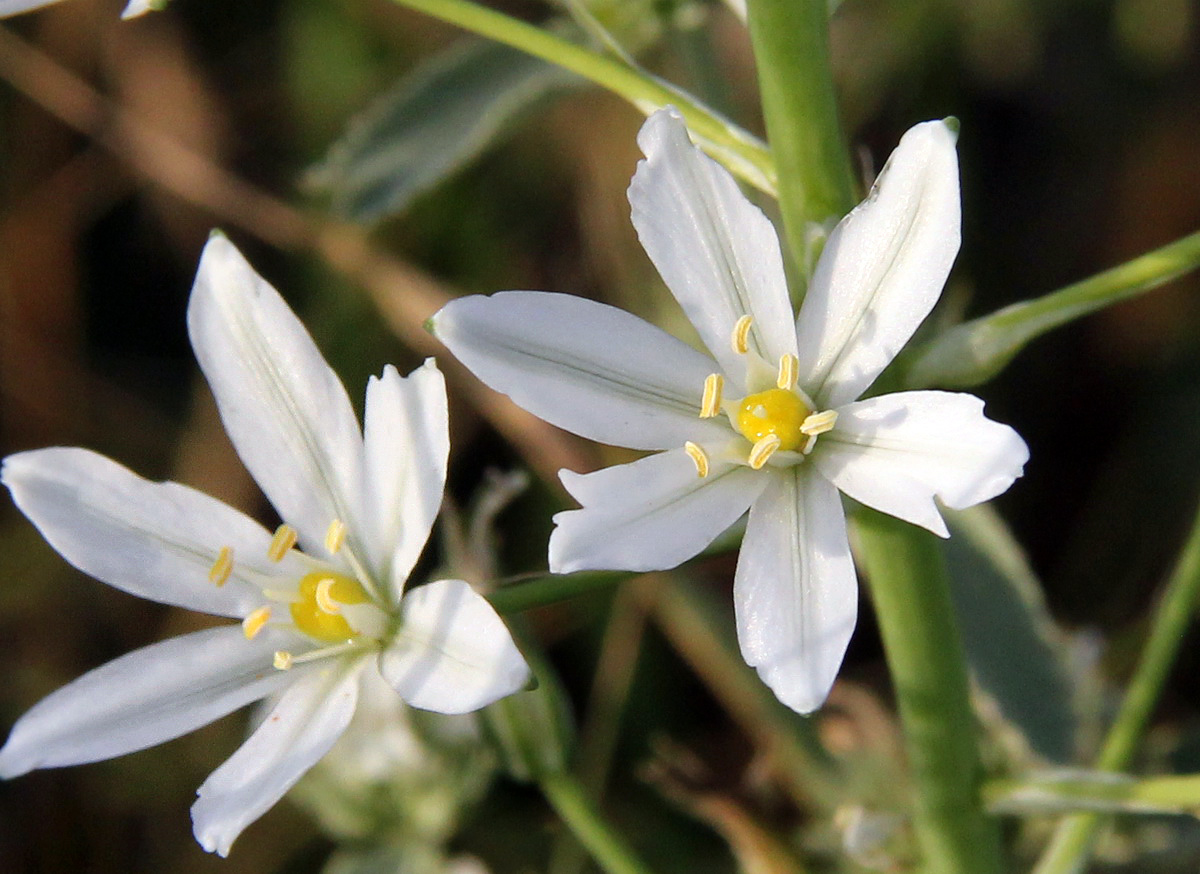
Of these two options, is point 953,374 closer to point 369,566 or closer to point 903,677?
point 903,677

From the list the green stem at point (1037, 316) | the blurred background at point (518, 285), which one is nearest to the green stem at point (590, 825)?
the green stem at point (1037, 316)

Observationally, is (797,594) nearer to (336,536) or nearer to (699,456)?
(699,456)

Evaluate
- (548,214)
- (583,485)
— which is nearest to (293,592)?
(583,485)

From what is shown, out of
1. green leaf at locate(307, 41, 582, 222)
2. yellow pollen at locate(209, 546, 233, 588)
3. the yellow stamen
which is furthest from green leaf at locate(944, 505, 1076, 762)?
yellow pollen at locate(209, 546, 233, 588)

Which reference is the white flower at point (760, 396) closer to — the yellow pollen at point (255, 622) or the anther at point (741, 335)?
the anther at point (741, 335)

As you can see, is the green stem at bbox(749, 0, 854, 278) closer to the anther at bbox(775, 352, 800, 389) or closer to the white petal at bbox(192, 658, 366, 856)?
the anther at bbox(775, 352, 800, 389)
